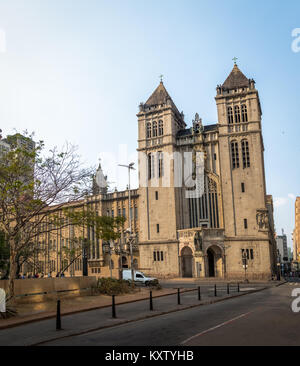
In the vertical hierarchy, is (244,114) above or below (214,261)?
above

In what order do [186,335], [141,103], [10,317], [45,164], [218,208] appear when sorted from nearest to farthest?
1. [186,335]
2. [10,317]
3. [45,164]
4. [218,208]
5. [141,103]

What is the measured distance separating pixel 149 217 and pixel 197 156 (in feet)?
38.1

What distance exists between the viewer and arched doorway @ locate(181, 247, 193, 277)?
50.3 m

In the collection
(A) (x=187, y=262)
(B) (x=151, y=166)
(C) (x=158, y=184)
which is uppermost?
(B) (x=151, y=166)

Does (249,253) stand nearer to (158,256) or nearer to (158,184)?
(158,256)

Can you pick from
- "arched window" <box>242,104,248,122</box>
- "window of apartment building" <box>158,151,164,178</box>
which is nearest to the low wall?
"window of apartment building" <box>158,151,164,178</box>

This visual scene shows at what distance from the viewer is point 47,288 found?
20.8m

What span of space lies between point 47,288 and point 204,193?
3459 centimetres

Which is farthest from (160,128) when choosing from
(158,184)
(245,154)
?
(245,154)

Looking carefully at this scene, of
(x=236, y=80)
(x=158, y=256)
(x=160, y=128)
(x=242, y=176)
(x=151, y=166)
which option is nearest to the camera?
(x=242, y=176)

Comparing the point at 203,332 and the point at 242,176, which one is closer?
the point at 203,332

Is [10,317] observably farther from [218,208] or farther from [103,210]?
[103,210]
